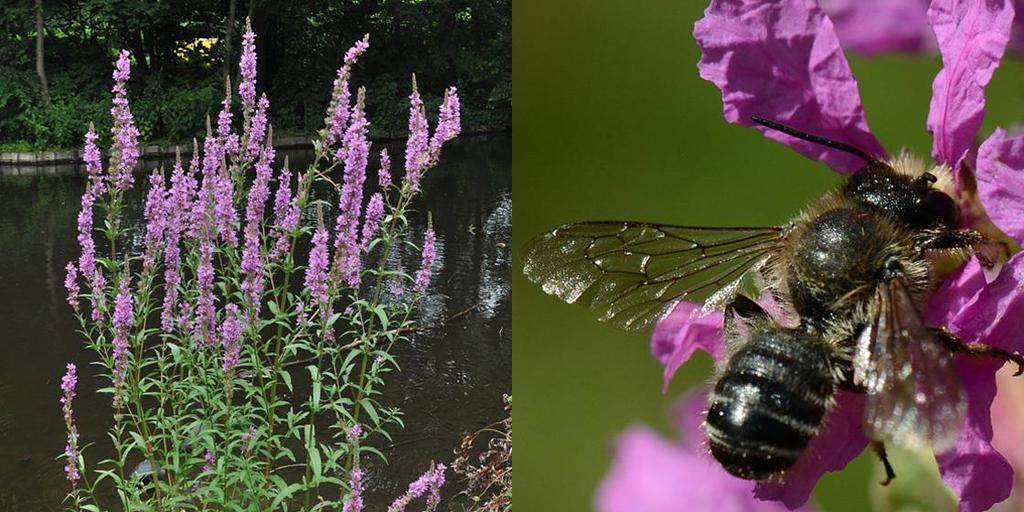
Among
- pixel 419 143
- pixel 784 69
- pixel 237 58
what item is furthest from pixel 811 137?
pixel 237 58

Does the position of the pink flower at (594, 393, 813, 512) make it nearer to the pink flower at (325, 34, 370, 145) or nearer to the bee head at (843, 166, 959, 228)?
the bee head at (843, 166, 959, 228)

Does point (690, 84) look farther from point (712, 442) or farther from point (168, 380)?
point (168, 380)

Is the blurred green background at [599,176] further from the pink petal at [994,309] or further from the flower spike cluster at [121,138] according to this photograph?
the flower spike cluster at [121,138]

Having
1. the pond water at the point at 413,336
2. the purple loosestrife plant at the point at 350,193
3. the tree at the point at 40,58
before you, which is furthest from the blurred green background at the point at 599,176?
the tree at the point at 40,58

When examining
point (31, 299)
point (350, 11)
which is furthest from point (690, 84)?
point (31, 299)

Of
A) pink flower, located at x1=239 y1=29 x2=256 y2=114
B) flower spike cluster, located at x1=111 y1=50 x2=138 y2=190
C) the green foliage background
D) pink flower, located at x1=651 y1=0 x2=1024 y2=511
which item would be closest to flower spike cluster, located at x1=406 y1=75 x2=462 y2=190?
pink flower, located at x1=239 y1=29 x2=256 y2=114
